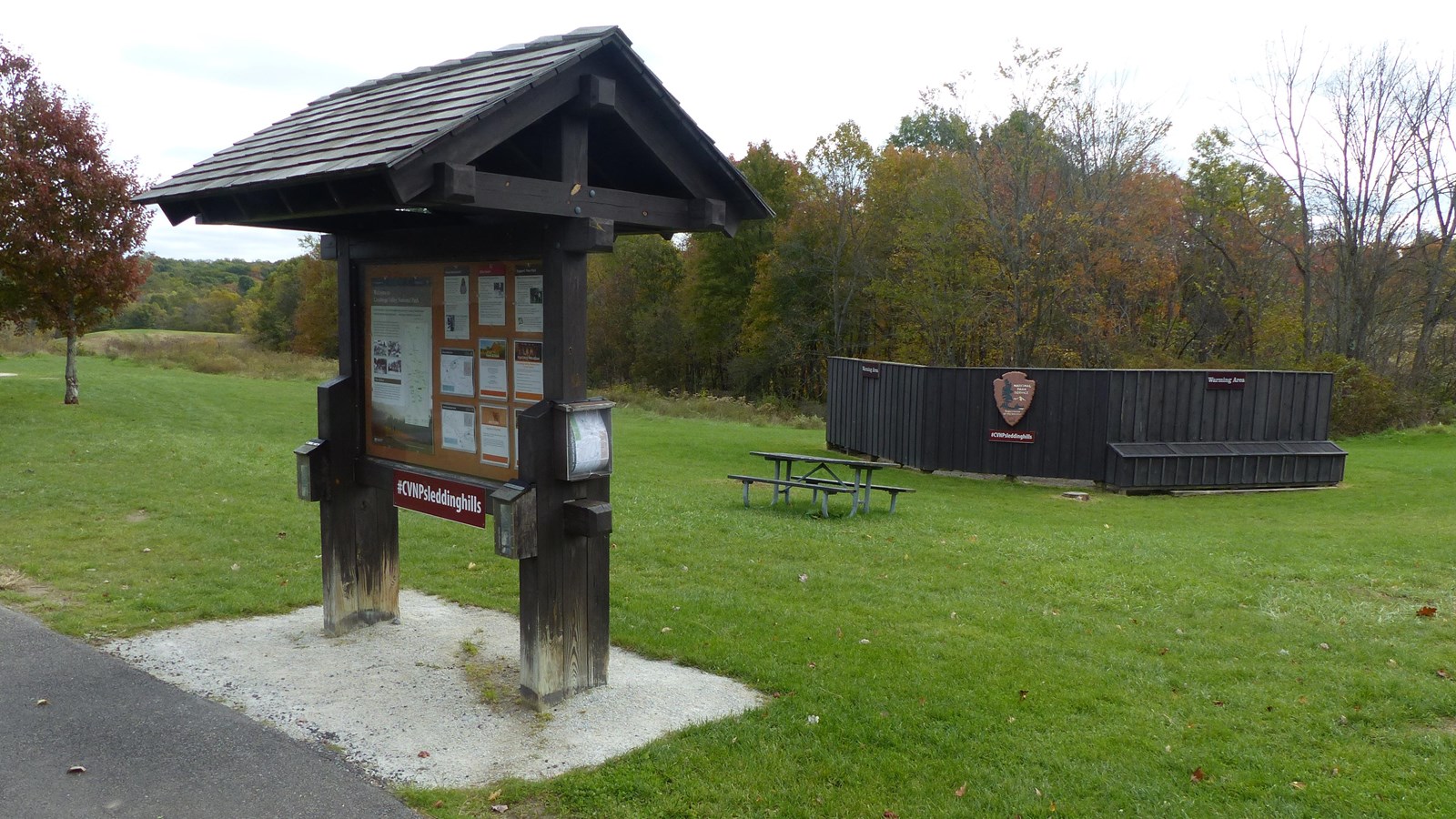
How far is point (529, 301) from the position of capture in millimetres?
5488

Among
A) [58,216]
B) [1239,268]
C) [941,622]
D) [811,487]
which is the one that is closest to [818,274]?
[1239,268]

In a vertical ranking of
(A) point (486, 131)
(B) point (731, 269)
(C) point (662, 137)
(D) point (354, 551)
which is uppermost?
(B) point (731, 269)

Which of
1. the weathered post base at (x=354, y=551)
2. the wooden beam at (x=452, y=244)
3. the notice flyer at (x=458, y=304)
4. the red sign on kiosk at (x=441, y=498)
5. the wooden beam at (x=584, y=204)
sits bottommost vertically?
the weathered post base at (x=354, y=551)

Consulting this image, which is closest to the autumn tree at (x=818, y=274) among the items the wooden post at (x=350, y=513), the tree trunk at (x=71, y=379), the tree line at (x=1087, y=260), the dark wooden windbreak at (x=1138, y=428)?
the tree line at (x=1087, y=260)

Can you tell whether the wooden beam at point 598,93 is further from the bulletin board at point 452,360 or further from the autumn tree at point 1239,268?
the autumn tree at point 1239,268

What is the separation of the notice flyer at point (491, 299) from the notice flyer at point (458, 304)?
111mm

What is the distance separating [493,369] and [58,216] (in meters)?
17.3

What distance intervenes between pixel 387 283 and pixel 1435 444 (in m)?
27.6

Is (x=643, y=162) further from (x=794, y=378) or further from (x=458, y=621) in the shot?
Answer: (x=794, y=378)

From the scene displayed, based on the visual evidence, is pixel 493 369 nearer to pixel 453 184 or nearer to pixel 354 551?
pixel 453 184

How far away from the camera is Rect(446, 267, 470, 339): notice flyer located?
586 centimetres

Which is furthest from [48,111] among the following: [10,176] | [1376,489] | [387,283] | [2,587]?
[1376,489]

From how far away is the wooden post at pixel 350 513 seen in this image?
660 centimetres

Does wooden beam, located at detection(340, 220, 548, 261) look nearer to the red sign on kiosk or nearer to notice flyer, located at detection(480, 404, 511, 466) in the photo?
notice flyer, located at detection(480, 404, 511, 466)
